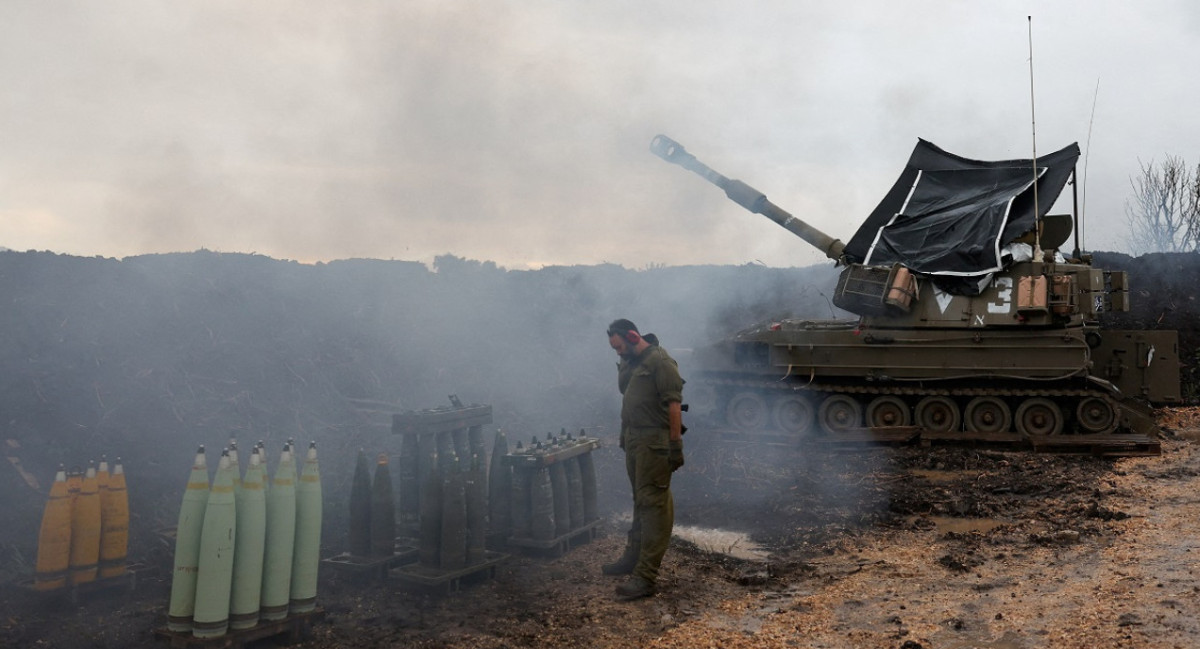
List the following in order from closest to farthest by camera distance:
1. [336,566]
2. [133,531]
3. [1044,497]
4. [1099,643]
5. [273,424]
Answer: [1099,643] < [336,566] < [133,531] < [1044,497] < [273,424]

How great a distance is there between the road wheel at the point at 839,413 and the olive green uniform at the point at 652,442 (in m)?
7.89

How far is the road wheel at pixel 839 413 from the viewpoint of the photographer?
1315cm

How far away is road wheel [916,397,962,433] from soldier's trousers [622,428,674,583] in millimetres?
8314

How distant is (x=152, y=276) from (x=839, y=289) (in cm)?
A: 1135

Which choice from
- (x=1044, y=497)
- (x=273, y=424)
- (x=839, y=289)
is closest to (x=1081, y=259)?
(x=839, y=289)

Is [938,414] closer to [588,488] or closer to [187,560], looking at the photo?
[588,488]

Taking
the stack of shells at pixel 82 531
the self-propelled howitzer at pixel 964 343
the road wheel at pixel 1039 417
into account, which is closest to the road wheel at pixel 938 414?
the self-propelled howitzer at pixel 964 343

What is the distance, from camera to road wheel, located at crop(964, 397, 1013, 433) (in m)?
12.7

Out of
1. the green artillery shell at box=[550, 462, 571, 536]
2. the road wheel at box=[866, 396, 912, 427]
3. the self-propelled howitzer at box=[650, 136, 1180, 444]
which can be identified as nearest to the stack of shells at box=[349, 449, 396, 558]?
the green artillery shell at box=[550, 462, 571, 536]

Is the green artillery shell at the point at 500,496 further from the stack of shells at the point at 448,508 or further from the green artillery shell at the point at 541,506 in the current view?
the stack of shells at the point at 448,508

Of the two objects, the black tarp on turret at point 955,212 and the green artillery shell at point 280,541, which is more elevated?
the black tarp on turret at point 955,212

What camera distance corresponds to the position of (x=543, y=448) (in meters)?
6.93

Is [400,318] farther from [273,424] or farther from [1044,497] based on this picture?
[1044,497]

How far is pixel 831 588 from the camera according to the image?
5797 millimetres
